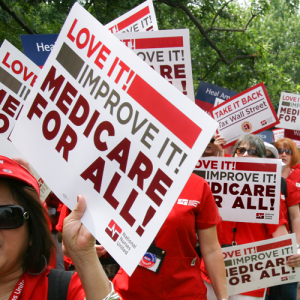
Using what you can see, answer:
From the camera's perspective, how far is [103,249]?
2.35m

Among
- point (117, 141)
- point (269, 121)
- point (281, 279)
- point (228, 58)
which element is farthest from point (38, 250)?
Result: point (228, 58)

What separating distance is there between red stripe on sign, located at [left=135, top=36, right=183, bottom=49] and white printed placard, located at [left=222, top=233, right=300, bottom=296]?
5.21 feet

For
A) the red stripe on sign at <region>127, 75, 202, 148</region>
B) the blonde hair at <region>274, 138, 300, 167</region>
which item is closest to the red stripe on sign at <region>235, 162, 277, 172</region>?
the red stripe on sign at <region>127, 75, 202, 148</region>

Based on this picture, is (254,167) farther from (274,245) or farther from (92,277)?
(92,277)

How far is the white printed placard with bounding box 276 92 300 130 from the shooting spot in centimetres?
637

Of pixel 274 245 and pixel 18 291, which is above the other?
Answer: pixel 18 291

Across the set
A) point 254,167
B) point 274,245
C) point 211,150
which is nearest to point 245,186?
point 254,167

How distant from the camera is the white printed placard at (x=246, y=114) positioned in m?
4.59

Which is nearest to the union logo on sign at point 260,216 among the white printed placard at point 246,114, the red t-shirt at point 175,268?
the red t-shirt at point 175,268

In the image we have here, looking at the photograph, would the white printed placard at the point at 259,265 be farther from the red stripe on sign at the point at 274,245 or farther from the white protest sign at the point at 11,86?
the white protest sign at the point at 11,86

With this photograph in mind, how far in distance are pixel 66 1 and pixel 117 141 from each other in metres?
5.73

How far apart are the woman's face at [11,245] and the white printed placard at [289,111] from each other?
5.63 m

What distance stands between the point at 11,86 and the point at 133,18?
5.12ft

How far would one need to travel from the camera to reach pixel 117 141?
57.2 inches
